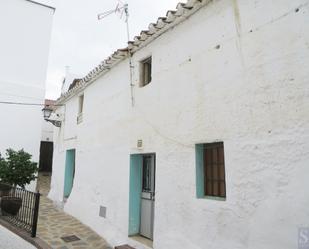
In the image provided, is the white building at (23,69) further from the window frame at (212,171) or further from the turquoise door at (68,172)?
the window frame at (212,171)

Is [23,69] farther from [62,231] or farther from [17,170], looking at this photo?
[62,231]

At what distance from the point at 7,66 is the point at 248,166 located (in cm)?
1445

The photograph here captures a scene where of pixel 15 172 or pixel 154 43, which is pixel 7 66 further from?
pixel 154 43

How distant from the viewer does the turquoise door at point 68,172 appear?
417 inches

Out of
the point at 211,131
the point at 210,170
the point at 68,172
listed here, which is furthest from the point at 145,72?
the point at 68,172

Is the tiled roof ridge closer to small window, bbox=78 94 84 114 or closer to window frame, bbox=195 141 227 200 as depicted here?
small window, bbox=78 94 84 114

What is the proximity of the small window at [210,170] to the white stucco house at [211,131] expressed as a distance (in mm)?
18

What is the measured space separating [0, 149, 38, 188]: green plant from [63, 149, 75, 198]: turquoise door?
1231mm

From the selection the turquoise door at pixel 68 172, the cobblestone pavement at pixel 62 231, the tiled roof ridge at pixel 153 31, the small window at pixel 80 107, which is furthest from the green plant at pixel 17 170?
the tiled roof ridge at pixel 153 31

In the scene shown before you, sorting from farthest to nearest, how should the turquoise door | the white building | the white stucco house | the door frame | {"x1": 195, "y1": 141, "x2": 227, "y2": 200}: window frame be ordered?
the white building → the turquoise door → the door frame → {"x1": 195, "y1": 141, "x2": 227, "y2": 200}: window frame → the white stucco house

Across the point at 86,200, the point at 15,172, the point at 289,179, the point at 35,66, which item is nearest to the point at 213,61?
the point at 289,179

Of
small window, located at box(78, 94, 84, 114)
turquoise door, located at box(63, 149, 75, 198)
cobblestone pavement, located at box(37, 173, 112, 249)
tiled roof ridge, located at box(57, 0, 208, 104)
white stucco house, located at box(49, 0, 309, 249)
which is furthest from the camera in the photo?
turquoise door, located at box(63, 149, 75, 198)

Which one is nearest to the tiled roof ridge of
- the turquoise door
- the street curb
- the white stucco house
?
the white stucco house

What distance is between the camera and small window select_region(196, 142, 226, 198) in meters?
4.37
